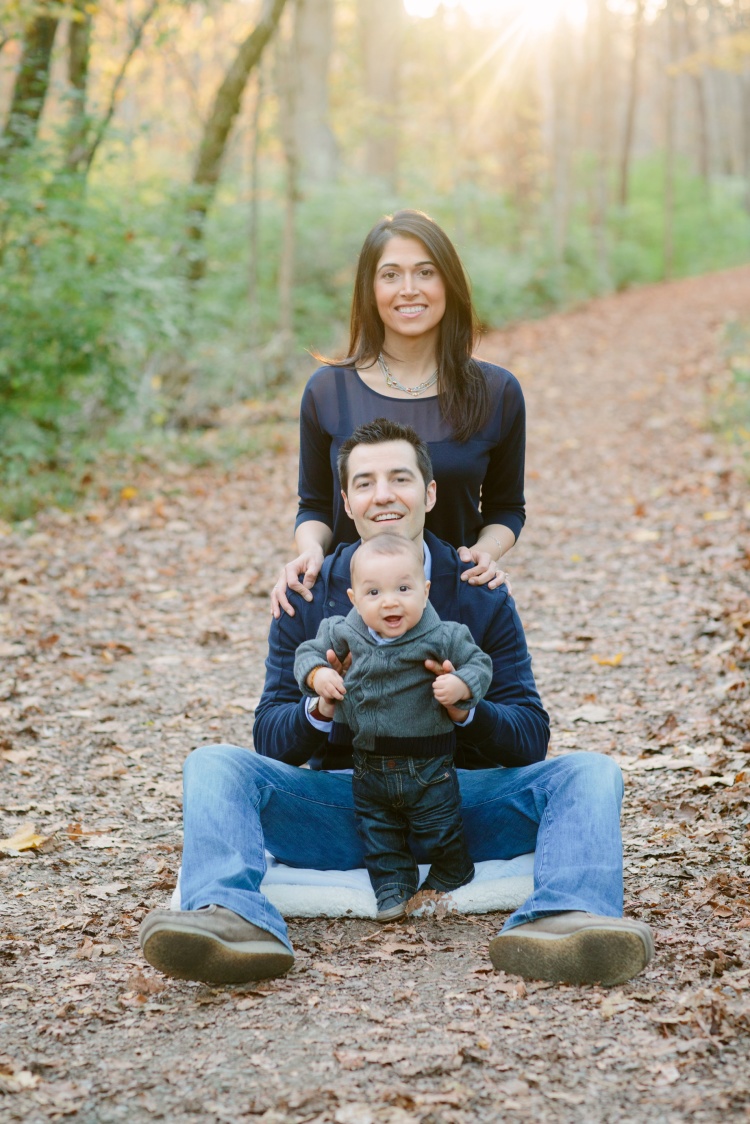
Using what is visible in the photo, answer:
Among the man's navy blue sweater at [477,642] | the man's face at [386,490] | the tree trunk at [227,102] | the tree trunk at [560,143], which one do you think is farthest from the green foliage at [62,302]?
the tree trunk at [560,143]

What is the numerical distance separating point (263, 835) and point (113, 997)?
656 mm

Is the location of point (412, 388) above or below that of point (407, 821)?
above

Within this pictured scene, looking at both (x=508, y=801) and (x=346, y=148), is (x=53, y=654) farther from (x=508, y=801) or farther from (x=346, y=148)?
(x=346, y=148)

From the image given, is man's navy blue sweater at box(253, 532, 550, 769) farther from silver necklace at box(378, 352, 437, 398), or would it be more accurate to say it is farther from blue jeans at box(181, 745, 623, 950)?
silver necklace at box(378, 352, 437, 398)

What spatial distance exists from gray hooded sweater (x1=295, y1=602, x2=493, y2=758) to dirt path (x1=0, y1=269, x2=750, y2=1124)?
621mm

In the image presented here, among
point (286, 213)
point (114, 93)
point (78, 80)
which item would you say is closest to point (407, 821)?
point (114, 93)

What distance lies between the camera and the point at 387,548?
3.13m

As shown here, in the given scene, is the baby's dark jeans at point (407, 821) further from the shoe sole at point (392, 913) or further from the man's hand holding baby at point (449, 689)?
the man's hand holding baby at point (449, 689)

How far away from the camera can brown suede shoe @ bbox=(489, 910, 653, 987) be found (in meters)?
2.89

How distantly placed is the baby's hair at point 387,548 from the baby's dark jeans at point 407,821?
1.90 feet

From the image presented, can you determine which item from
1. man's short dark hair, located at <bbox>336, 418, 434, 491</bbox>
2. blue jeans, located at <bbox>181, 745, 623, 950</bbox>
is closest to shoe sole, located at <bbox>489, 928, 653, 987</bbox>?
blue jeans, located at <bbox>181, 745, 623, 950</bbox>

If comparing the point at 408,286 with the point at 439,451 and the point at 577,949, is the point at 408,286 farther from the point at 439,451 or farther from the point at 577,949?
the point at 577,949

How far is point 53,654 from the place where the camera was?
6281mm

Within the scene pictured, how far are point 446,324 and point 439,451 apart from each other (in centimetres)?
45
